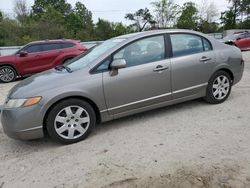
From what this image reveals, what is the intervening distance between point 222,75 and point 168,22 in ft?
172

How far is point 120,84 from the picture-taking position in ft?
14.7

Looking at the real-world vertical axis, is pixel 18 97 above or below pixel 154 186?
above

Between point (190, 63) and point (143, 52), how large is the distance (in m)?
0.92

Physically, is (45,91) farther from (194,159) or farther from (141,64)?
(194,159)

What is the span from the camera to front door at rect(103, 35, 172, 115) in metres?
4.48

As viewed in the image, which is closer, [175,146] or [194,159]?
[194,159]

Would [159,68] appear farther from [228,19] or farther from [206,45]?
[228,19]

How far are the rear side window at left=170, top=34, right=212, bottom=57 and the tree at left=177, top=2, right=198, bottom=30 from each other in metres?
49.1

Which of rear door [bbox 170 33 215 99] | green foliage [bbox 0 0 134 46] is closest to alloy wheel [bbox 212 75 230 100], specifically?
rear door [bbox 170 33 215 99]

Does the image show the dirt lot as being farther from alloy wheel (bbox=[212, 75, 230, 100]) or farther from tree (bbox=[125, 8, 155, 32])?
tree (bbox=[125, 8, 155, 32])

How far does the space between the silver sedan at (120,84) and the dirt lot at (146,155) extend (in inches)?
11.7

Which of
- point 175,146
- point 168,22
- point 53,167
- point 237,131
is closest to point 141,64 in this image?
point 175,146

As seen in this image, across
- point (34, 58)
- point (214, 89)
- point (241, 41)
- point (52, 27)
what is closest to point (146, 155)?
point (214, 89)

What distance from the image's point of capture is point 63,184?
3240 mm
